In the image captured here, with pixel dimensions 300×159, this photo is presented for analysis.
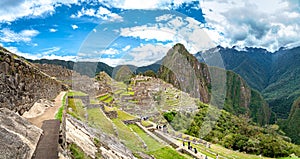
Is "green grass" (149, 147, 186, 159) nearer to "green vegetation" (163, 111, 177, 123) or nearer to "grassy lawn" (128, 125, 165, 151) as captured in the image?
"grassy lawn" (128, 125, 165, 151)

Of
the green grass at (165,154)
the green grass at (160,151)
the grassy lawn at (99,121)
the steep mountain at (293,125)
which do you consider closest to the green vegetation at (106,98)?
the grassy lawn at (99,121)

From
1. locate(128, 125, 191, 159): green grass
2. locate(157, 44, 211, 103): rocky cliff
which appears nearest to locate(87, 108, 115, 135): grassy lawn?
locate(128, 125, 191, 159): green grass

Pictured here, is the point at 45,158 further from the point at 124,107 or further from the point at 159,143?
the point at 124,107

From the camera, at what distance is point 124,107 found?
27031mm

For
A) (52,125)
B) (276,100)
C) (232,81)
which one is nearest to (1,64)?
(52,125)

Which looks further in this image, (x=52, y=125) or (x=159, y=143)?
(x=159, y=143)

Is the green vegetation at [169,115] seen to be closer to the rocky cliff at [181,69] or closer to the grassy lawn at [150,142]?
the rocky cliff at [181,69]

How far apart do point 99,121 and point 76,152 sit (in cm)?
815

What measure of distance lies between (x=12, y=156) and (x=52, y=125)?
88.1 inches

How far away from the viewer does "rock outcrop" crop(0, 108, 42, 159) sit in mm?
2657

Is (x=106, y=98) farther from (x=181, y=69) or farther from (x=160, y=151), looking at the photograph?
(x=160, y=151)

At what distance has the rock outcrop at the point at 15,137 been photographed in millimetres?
2657

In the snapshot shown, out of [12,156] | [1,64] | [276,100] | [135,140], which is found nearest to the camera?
[12,156]

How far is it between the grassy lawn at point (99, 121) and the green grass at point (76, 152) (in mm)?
6140
